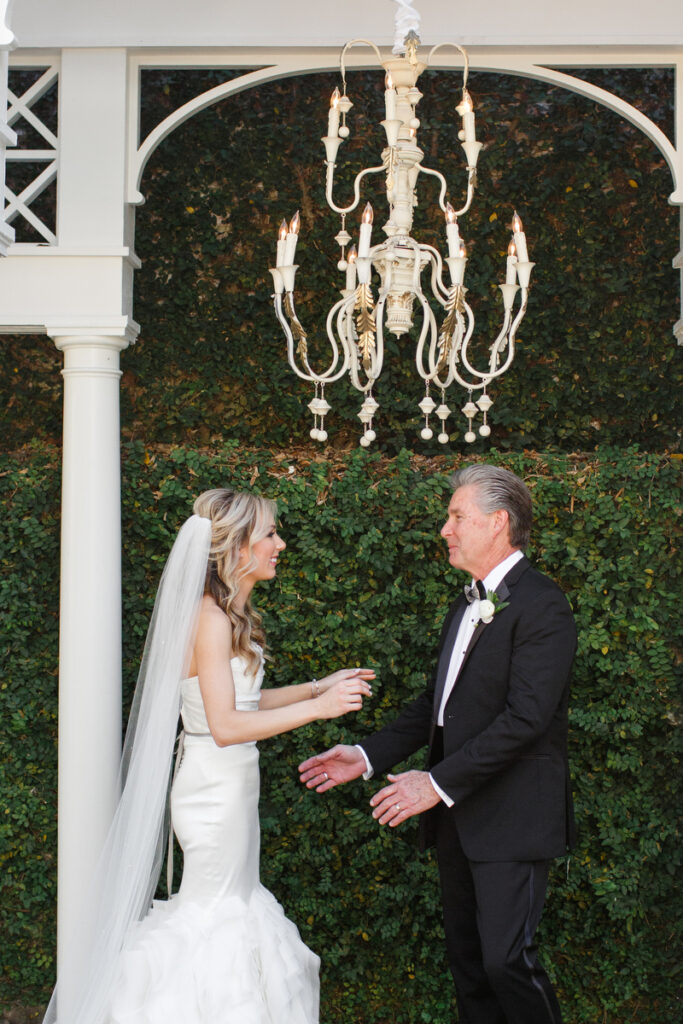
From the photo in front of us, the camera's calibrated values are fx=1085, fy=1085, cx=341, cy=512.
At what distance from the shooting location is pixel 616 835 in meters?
4.82

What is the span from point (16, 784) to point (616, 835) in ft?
9.00

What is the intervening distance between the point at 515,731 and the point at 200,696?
1.04 metres

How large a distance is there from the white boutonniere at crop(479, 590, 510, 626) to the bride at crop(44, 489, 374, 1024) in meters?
0.46

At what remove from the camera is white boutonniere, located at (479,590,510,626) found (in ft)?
11.8

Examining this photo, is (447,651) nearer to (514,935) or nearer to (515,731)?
(515,731)

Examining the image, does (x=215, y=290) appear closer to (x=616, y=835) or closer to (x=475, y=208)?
(x=475, y=208)

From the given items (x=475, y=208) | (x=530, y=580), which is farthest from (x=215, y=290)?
(x=530, y=580)

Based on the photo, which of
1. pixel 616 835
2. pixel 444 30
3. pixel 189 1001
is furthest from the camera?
pixel 616 835

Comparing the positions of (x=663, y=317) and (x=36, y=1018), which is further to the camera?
(x=663, y=317)

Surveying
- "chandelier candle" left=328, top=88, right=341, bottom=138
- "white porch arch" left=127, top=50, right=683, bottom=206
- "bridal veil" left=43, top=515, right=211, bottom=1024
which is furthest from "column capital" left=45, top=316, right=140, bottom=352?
"chandelier candle" left=328, top=88, right=341, bottom=138

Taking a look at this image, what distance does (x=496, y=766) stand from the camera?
3455 mm

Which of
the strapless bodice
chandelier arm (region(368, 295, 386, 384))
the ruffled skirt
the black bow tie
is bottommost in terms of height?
the ruffled skirt

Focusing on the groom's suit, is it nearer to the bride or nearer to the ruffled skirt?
the bride

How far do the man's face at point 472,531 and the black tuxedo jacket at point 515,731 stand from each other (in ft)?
0.40
